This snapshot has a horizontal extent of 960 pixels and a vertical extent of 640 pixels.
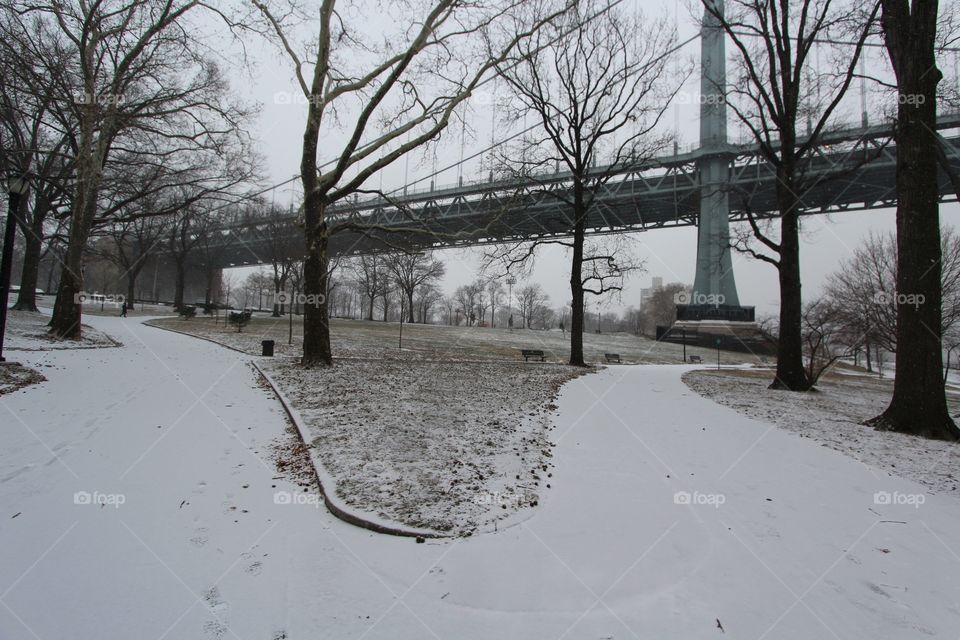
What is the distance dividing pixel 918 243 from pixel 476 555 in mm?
9356

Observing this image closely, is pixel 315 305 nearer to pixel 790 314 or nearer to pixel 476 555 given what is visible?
pixel 476 555

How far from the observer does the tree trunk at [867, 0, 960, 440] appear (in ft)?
24.0

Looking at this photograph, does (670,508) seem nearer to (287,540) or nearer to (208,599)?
(287,540)

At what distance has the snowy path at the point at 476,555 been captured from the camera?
2.40 meters

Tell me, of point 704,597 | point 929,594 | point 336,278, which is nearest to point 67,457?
point 704,597

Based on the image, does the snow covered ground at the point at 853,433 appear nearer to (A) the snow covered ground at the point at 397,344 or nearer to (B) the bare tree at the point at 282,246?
(A) the snow covered ground at the point at 397,344

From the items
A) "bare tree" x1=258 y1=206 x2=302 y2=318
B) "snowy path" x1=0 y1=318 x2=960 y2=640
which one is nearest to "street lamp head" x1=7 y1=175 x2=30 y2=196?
"snowy path" x1=0 y1=318 x2=960 y2=640

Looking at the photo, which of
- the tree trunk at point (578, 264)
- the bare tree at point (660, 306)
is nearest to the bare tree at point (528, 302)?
the bare tree at point (660, 306)

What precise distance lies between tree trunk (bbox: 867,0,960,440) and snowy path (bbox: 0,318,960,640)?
136 inches

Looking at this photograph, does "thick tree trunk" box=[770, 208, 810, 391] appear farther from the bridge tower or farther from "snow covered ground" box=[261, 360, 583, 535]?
the bridge tower

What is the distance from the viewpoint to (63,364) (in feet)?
31.5

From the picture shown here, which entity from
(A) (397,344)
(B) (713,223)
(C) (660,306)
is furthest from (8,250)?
(C) (660,306)

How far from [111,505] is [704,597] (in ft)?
14.7

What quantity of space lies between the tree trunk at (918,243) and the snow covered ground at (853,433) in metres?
0.84
